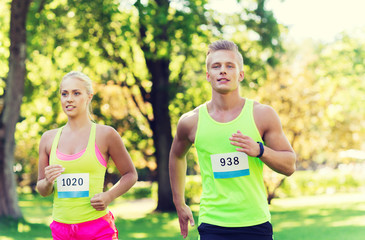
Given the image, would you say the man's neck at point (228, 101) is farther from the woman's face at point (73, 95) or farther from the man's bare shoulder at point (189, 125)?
the woman's face at point (73, 95)

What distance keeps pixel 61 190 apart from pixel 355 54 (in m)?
24.1

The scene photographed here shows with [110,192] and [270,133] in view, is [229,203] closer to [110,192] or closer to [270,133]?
[270,133]

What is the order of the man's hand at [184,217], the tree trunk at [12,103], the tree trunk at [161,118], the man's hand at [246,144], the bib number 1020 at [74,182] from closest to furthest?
the man's hand at [246,144], the bib number 1020 at [74,182], the man's hand at [184,217], the tree trunk at [12,103], the tree trunk at [161,118]

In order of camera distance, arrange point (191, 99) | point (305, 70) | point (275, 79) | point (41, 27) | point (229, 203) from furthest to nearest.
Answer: point (305, 70)
point (275, 79)
point (191, 99)
point (41, 27)
point (229, 203)

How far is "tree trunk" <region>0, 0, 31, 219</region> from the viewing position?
598 inches

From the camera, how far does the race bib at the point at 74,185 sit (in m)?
3.96

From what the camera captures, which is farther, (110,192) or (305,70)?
(305,70)

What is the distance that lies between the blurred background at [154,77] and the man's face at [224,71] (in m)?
10.4

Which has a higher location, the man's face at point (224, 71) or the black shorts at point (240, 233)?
the man's face at point (224, 71)

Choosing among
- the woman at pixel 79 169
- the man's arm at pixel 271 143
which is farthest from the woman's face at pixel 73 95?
the man's arm at pixel 271 143

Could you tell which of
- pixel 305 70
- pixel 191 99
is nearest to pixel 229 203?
pixel 191 99

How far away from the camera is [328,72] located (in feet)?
86.2

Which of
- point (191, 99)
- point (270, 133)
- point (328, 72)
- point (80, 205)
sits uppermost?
point (328, 72)

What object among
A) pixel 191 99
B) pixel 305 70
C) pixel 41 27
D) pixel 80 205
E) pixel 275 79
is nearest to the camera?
pixel 80 205
